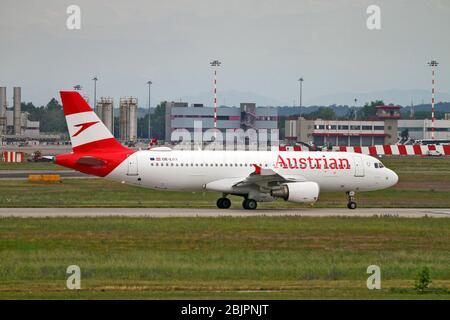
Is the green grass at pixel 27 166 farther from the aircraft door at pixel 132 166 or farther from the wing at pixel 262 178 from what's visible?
the wing at pixel 262 178

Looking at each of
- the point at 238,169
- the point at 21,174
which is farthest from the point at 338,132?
the point at 238,169

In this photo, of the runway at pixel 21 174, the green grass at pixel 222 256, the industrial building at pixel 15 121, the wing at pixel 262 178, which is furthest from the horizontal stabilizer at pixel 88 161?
the industrial building at pixel 15 121

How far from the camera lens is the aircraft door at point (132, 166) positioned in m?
46.2

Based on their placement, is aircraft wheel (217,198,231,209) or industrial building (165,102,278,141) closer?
aircraft wheel (217,198,231,209)

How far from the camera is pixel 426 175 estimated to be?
78750 millimetres

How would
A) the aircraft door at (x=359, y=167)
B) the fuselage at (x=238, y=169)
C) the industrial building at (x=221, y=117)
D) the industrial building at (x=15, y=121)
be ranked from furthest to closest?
the industrial building at (x=15, y=121) → the industrial building at (x=221, y=117) → the aircraft door at (x=359, y=167) → the fuselage at (x=238, y=169)

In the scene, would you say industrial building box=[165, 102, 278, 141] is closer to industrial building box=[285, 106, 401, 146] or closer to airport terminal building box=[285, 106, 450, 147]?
industrial building box=[285, 106, 401, 146]

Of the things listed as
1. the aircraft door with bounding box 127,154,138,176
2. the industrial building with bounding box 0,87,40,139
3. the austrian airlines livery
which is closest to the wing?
the austrian airlines livery

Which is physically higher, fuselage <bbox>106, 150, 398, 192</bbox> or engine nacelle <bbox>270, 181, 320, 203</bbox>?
fuselage <bbox>106, 150, 398, 192</bbox>

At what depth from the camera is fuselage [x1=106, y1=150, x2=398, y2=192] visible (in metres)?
46.7

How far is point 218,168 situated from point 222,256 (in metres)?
17.9

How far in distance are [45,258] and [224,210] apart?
19.0 m

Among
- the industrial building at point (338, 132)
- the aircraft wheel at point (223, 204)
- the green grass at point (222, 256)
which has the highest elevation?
the industrial building at point (338, 132)
